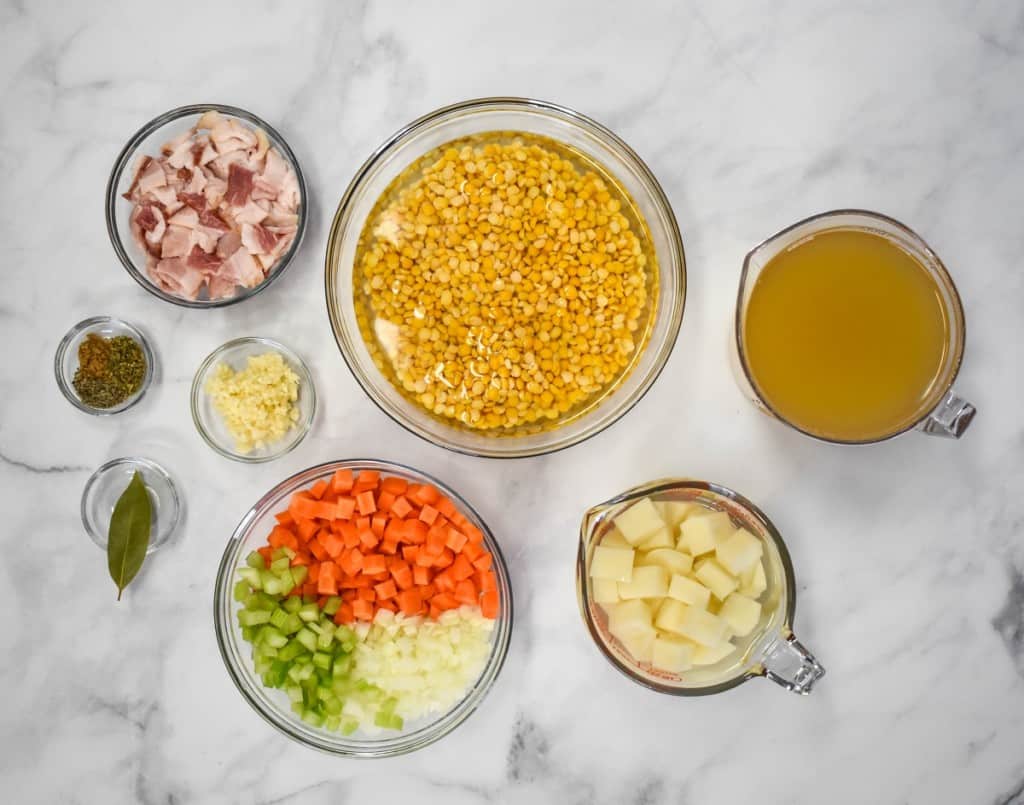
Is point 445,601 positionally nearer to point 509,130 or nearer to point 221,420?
point 221,420

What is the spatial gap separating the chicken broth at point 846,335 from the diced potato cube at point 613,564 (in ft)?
1.59

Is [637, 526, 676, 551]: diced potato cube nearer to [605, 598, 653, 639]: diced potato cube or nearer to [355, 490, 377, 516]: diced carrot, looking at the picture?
[605, 598, 653, 639]: diced potato cube

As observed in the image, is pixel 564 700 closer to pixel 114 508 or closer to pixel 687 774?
pixel 687 774

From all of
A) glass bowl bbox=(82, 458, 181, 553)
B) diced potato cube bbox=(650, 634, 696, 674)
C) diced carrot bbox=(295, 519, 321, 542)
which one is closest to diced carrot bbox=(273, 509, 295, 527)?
diced carrot bbox=(295, 519, 321, 542)

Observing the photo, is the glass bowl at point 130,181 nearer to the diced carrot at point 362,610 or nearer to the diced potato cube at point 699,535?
the diced carrot at point 362,610

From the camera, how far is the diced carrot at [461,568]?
1.91 meters

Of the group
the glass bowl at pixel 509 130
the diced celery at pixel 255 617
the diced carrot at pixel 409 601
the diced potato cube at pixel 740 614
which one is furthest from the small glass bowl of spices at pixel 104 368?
the diced potato cube at pixel 740 614

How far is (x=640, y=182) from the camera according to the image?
2.03 metres

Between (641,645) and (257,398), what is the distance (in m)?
1.09

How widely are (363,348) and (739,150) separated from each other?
109 centimetres

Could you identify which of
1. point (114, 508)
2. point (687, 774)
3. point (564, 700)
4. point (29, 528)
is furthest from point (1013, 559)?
point (29, 528)

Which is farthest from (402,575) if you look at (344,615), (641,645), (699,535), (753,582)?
(753,582)

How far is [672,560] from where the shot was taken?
71.7 inches

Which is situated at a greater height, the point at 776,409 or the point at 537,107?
the point at 537,107
